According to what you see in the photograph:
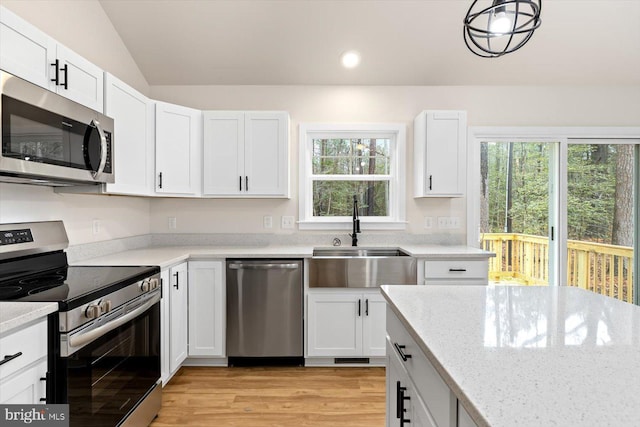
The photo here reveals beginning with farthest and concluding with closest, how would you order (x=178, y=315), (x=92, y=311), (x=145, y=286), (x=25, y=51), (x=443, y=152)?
(x=443, y=152), (x=178, y=315), (x=145, y=286), (x=25, y=51), (x=92, y=311)

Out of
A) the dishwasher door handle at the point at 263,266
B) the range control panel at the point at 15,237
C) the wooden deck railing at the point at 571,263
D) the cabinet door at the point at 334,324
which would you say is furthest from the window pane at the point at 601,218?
the range control panel at the point at 15,237

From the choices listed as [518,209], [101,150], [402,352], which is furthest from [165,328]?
[518,209]

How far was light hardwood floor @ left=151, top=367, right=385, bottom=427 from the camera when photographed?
86.5 inches

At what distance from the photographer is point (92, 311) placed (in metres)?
1.50

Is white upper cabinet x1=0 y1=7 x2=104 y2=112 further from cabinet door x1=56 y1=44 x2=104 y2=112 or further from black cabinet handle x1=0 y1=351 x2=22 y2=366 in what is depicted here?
black cabinet handle x1=0 y1=351 x2=22 y2=366

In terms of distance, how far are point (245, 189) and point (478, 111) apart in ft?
7.56

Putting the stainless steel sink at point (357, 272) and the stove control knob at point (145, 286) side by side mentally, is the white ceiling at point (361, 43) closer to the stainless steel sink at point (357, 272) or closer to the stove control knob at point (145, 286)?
the stainless steel sink at point (357, 272)

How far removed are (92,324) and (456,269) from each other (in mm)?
2394

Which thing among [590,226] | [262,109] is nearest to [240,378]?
[262,109]

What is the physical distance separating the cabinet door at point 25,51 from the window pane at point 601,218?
4.13 metres

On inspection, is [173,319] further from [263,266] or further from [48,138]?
[48,138]

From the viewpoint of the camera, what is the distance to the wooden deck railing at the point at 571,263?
3539 mm

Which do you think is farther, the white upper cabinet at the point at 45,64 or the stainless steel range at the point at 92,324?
the white upper cabinet at the point at 45,64

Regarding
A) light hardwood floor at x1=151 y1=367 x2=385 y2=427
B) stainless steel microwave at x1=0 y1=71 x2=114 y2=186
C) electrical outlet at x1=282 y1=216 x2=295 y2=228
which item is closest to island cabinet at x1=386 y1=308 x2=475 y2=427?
light hardwood floor at x1=151 y1=367 x2=385 y2=427
